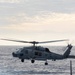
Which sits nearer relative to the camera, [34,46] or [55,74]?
[34,46]

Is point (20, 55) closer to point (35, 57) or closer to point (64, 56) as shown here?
point (35, 57)

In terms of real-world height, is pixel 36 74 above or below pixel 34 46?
below

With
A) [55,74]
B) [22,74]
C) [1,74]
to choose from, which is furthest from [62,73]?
[1,74]

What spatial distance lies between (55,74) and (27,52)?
7.84m

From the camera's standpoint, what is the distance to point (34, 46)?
72.4 meters

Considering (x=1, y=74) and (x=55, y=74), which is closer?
(x=1, y=74)

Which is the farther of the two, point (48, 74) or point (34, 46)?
point (48, 74)

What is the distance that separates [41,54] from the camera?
7319 cm

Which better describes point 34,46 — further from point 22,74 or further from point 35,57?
point 22,74

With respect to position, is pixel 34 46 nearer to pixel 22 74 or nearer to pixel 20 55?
pixel 20 55

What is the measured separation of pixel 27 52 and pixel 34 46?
1.47 meters

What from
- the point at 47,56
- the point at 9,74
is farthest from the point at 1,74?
the point at 47,56

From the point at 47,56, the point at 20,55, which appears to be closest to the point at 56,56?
the point at 47,56

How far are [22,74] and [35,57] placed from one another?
6.32 meters
